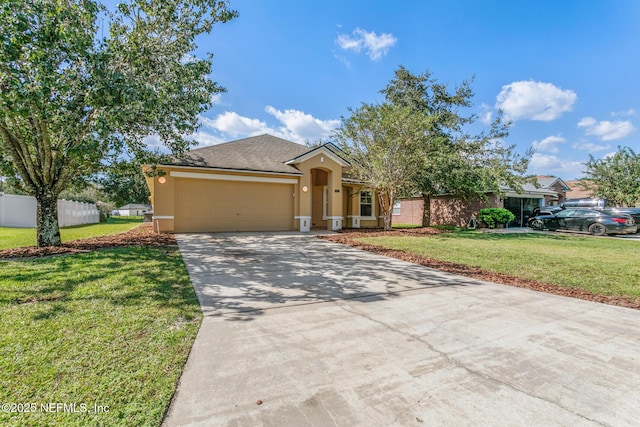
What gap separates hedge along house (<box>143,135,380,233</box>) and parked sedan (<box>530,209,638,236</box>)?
38.4ft

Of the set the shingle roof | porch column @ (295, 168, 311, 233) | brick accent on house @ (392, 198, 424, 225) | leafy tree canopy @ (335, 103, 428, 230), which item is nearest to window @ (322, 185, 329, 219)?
porch column @ (295, 168, 311, 233)

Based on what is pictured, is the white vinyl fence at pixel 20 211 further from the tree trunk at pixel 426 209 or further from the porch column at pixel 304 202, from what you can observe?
the tree trunk at pixel 426 209

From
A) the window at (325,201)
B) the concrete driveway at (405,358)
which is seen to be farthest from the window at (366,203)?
the concrete driveway at (405,358)

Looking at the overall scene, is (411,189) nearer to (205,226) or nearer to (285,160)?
(285,160)

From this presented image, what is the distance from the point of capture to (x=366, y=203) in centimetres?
1859

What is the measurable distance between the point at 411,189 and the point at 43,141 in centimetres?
1648

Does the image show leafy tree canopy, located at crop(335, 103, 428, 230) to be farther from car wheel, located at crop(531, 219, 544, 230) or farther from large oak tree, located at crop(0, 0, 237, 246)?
car wheel, located at crop(531, 219, 544, 230)

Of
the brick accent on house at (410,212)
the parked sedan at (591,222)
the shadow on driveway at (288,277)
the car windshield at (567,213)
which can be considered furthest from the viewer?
the brick accent on house at (410,212)

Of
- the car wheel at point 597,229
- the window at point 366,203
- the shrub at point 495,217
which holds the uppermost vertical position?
the window at point 366,203

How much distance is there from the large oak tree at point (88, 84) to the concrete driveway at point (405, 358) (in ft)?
15.2

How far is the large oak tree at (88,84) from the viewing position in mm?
5848

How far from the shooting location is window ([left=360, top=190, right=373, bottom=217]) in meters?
18.5

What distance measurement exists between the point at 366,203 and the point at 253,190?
24.7 feet

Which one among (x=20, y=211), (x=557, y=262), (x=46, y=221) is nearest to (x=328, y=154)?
(x=557, y=262)
